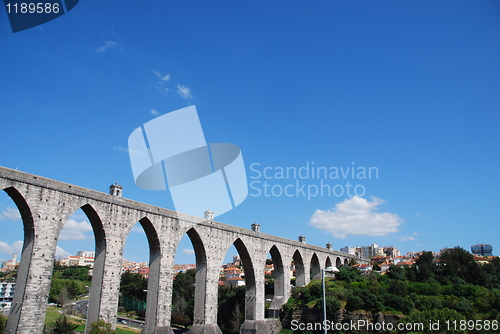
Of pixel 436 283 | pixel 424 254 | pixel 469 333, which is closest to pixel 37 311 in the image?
pixel 469 333

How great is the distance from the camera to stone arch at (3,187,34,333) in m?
19.2

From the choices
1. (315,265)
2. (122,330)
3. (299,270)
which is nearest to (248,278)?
(299,270)

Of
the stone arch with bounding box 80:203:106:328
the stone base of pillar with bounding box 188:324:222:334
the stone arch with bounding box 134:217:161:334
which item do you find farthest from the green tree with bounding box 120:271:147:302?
the stone arch with bounding box 80:203:106:328

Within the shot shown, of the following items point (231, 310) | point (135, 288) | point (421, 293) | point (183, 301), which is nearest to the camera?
point (421, 293)

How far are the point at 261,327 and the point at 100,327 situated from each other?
1815cm

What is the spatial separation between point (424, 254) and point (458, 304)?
16035mm

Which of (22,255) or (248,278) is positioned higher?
(22,255)

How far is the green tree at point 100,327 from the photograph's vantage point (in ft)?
68.6

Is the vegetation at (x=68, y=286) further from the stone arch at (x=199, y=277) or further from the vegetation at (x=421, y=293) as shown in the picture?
the vegetation at (x=421, y=293)

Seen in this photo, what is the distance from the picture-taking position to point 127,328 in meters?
41.2

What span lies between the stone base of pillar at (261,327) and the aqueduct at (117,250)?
0.09 m

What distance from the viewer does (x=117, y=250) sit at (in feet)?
81.0

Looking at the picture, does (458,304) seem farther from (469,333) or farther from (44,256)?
(44,256)

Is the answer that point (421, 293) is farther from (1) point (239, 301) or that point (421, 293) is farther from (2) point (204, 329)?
(2) point (204, 329)
